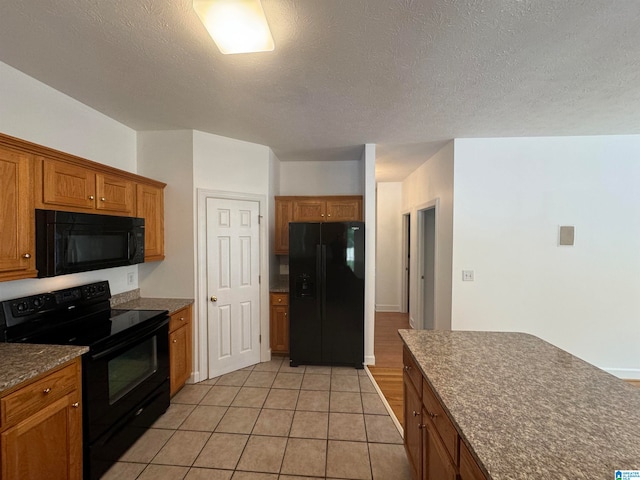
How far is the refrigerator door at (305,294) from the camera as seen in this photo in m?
3.11

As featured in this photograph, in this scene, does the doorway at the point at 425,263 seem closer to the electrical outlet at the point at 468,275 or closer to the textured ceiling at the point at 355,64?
the electrical outlet at the point at 468,275

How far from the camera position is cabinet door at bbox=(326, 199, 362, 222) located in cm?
359

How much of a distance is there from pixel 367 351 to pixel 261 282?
1.54m

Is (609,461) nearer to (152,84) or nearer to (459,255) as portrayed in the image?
(459,255)

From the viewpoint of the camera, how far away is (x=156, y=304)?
2.58 metres

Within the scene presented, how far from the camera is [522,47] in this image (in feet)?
4.95

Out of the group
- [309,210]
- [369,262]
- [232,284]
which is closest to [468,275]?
[369,262]

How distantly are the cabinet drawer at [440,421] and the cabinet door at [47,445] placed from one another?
1892 mm

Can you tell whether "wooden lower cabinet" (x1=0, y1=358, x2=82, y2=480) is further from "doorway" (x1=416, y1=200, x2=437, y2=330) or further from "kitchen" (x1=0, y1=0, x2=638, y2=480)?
"doorway" (x1=416, y1=200, x2=437, y2=330)

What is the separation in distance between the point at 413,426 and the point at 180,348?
217 cm

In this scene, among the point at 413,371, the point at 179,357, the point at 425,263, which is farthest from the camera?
the point at 425,263

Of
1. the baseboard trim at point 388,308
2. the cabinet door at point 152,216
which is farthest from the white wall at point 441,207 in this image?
the cabinet door at point 152,216

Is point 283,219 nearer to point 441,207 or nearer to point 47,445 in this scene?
point 441,207

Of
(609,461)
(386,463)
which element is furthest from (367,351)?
(609,461)
